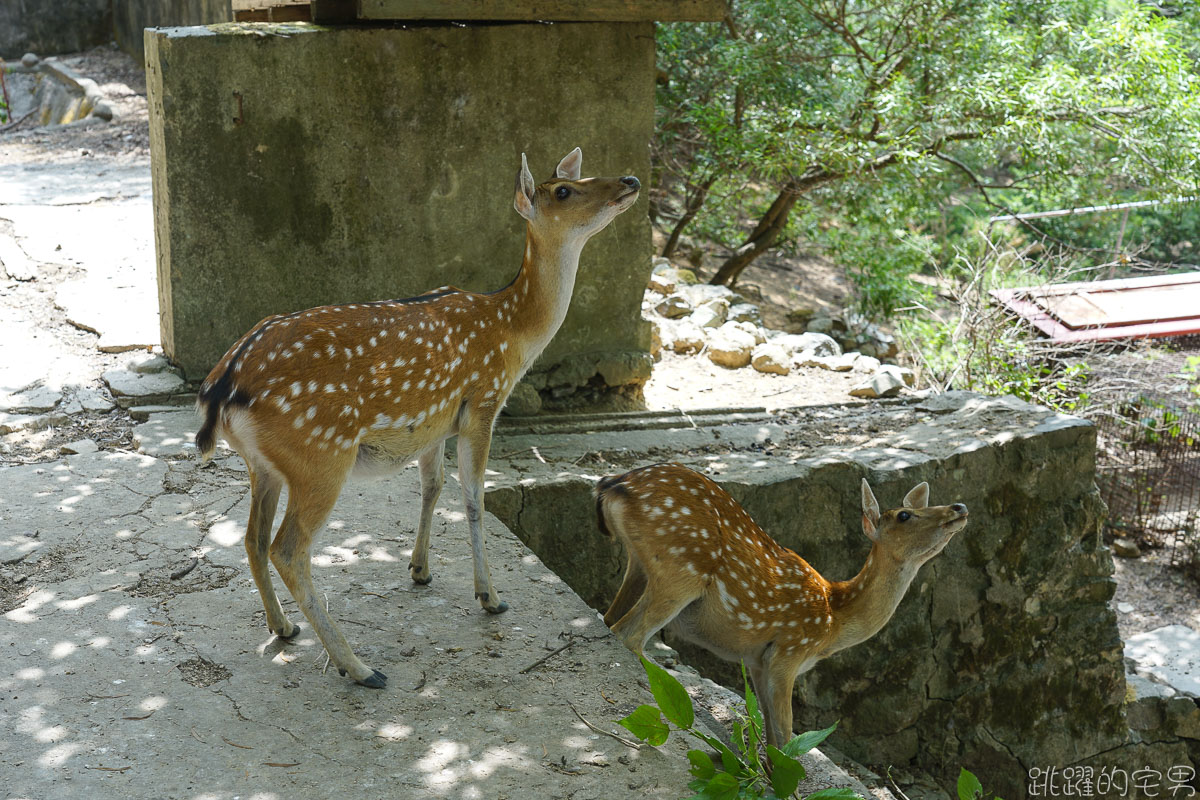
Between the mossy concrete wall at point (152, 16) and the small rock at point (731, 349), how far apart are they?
4.81 m

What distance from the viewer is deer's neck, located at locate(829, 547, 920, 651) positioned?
4590 mm

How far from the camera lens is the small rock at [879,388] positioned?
8323 millimetres

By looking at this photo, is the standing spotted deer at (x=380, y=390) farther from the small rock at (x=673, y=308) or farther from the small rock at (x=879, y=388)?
the small rock at (x=673, y=308)

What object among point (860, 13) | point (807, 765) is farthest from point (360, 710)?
point (860, 13)

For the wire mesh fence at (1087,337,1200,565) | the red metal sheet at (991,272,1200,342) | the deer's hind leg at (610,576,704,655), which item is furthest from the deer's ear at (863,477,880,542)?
the wire mesh fence at (1087,337,1200,565)

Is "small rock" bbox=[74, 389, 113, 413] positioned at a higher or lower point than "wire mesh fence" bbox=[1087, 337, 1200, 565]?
higher

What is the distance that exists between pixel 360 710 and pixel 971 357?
760cm

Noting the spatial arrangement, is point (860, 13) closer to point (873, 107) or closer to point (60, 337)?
point (873, 107)

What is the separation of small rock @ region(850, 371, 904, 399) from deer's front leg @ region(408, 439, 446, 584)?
4622mm

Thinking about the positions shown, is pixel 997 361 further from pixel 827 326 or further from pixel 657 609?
pixel 657 609

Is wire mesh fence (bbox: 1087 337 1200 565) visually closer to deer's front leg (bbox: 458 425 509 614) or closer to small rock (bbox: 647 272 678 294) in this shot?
small rock (bbox: 647 272 678 294)

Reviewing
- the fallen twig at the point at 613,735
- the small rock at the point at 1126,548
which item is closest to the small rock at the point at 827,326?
the small rock at the point at 1126,548

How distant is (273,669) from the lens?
12.7ft

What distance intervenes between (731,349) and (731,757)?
227 inches
